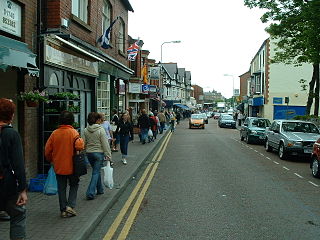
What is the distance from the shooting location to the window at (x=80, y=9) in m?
12.6

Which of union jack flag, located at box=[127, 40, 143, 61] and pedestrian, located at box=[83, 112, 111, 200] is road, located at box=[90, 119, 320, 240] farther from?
union jack flag, located at box=[127, 40, 143, 61]

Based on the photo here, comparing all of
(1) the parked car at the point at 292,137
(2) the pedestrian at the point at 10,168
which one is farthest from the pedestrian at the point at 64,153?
(1) the parked car at the point at 292,137

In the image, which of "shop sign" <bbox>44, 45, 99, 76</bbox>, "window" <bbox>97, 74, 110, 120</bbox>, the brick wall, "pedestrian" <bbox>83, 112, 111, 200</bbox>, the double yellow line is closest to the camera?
the double yellow line

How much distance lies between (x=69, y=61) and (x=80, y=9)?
3.19 metres

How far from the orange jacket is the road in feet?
3.61

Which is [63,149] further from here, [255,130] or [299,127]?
[255,130]

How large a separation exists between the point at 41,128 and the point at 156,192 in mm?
3186

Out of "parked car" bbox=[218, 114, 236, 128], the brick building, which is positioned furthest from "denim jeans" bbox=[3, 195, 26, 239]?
"parked car" bbox=[218, 114, 236, 128]

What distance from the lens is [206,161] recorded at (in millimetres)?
14898

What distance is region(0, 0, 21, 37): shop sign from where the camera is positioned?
784 cm

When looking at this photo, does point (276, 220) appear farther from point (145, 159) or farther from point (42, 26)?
point (145, 159)


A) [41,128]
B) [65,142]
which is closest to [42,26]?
[41,128]

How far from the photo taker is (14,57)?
264 inches

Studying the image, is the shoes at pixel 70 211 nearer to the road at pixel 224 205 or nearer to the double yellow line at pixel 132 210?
the road at pixel 224 205
